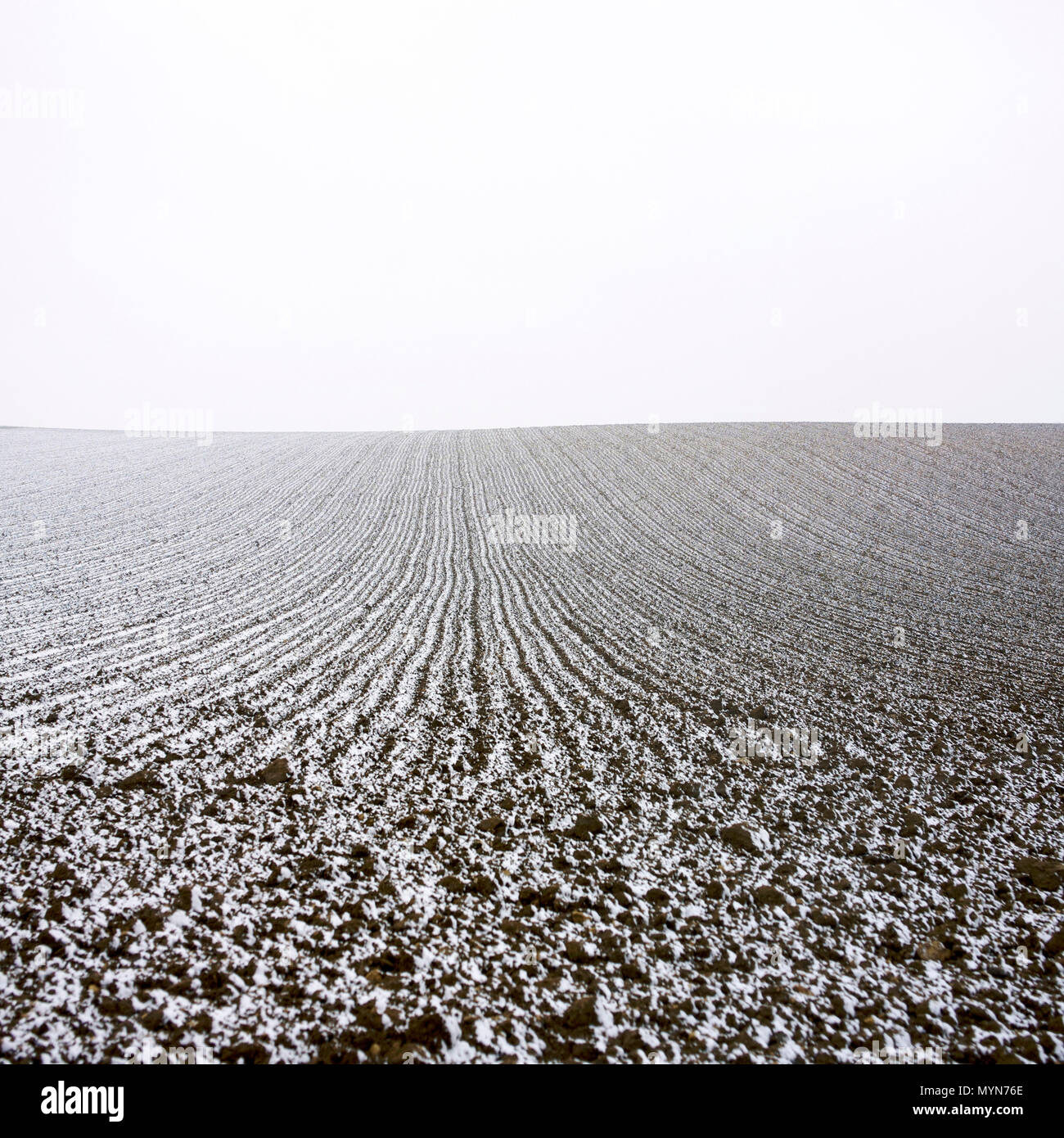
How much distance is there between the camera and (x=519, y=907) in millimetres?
3645

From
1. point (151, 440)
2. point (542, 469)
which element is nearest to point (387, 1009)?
point (542, 469)

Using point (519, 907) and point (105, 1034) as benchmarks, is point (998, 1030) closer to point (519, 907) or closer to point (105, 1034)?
point (519, 907)

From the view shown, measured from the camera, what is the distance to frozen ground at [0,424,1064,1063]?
2.93m

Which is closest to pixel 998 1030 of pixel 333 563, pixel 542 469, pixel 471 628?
pixel 471 628

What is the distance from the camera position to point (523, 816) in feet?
14.9

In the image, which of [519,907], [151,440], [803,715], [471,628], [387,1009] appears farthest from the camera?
[151,440]

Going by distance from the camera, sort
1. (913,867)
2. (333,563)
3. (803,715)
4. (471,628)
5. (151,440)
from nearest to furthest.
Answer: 1. (913,867)
2. (803,715)
3. (471,628)
4. (333,563)
5. (151,440)

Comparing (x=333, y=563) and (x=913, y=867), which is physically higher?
(x=333, y=563)

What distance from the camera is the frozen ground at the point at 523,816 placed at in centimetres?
293

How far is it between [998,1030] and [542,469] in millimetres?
24775
